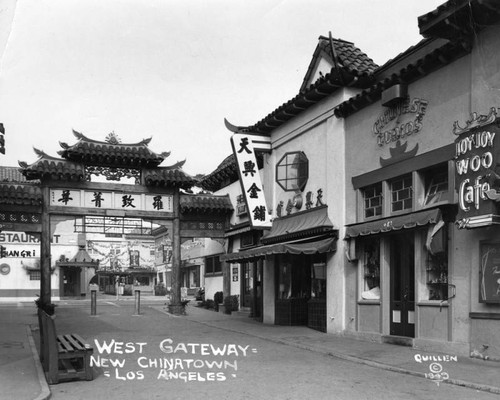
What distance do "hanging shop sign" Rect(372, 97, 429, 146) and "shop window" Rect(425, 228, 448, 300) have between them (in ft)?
8.43

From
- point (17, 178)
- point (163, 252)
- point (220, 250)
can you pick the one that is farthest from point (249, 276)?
point (163, 252)

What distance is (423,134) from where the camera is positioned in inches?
501

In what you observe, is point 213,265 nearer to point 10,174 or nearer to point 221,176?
point 221,176

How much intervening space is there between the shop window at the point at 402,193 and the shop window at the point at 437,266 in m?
1.39

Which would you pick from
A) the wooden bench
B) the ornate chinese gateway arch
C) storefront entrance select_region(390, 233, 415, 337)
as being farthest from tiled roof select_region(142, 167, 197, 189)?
the wooden bench

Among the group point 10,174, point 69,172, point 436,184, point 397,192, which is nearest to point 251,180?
point 397,192

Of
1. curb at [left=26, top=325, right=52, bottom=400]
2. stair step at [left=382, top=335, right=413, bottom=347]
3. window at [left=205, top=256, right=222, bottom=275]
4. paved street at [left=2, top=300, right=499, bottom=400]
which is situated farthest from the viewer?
window at [left=205, top=256, right=222, bottom=275]

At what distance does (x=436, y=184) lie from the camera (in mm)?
12664

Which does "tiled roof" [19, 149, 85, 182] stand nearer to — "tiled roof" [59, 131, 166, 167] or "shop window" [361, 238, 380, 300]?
"tiled roof" [59, 131, 166, 167]

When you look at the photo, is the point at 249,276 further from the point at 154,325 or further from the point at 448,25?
the point at 448,25

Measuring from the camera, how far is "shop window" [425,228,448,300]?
11.7 meters

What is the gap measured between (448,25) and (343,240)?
6.46 m

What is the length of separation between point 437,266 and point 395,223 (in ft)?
4.10

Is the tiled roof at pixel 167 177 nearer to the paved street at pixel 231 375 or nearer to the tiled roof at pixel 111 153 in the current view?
the tiled roof at pixel 111 153
